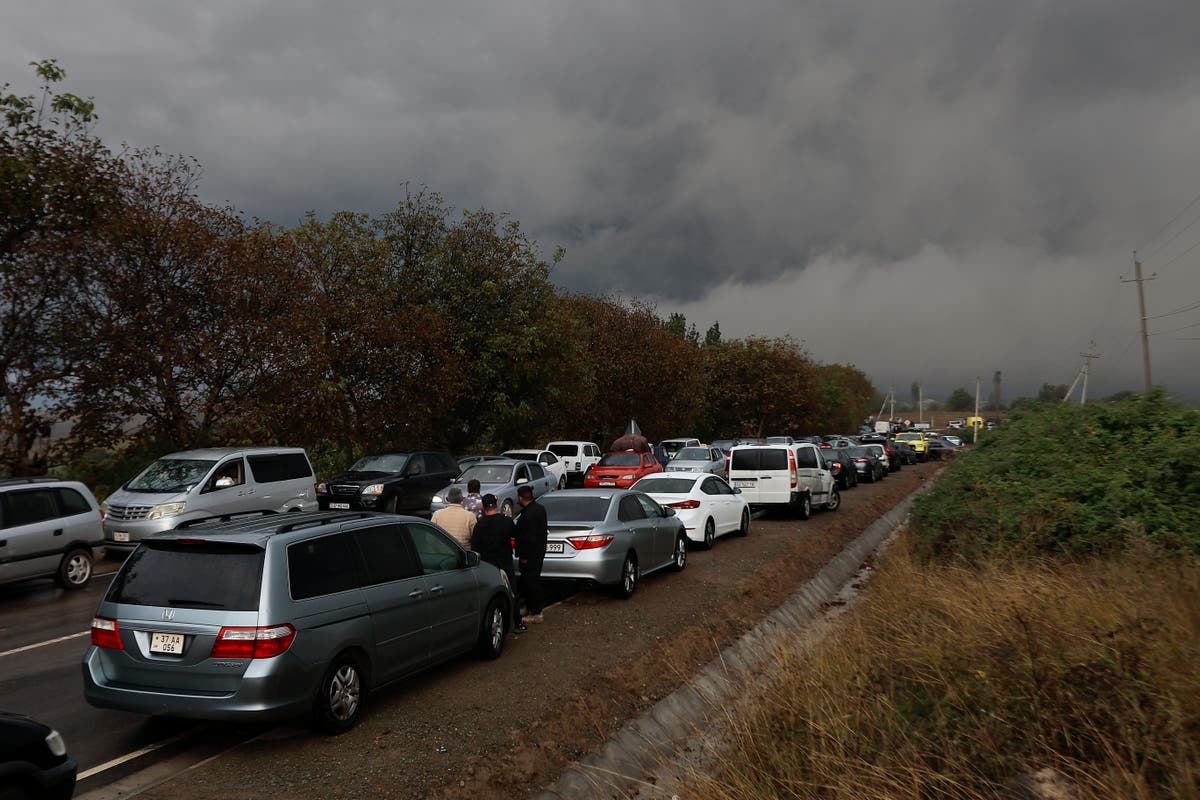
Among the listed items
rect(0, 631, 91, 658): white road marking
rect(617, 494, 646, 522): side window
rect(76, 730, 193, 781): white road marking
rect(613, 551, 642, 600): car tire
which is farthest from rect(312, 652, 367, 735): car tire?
rect(617, 494, 646, 522): side window

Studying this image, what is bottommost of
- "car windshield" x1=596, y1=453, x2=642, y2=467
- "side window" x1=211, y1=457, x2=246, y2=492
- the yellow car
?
"side window" x1=211, y1=457, x2=246, y2=492

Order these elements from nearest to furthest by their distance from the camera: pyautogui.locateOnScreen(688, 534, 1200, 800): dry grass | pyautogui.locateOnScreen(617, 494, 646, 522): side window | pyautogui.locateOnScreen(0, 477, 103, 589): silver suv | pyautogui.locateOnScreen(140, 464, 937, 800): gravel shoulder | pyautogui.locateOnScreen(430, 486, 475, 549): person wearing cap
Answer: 1. pyautogui.locateOnScreen(688, 534, 1200, 800): dry grass
2. pyautogui.locateOnScreen(140, 464, 937, 800): gravel shoulder
3. pyautogui.locateOnScreen(430, 486, 475, 549): person wearing cap
4. pyautogui.locateOnScreen(0, 477, 103, 589): silver suv
5. pyautogui.locateOnScreen(617, 494, 646, 522): side window

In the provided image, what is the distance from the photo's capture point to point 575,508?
11570 mm

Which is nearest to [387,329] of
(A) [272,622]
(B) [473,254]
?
(B) [473,254]

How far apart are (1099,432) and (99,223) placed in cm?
2020

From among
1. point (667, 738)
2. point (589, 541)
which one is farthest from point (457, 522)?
point (667, 738)

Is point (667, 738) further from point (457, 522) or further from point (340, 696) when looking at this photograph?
point (457, 522)

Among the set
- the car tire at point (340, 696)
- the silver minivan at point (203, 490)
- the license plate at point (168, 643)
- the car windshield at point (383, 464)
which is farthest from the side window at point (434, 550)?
the car windshield at point (383, 464)

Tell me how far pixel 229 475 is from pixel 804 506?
46.1 feet

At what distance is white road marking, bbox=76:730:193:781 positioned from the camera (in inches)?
220

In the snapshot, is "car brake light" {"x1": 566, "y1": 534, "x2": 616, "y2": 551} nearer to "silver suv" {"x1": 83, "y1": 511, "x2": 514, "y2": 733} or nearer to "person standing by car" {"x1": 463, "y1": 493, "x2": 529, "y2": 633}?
"person standing by car" {"x1": 463, "y1": 493, "x2": 529, "y2": 633}

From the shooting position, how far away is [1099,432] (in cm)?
1248

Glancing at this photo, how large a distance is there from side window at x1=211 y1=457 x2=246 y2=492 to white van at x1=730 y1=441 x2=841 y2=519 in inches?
473

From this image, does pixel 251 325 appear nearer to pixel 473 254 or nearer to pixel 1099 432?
pixel 473 254
